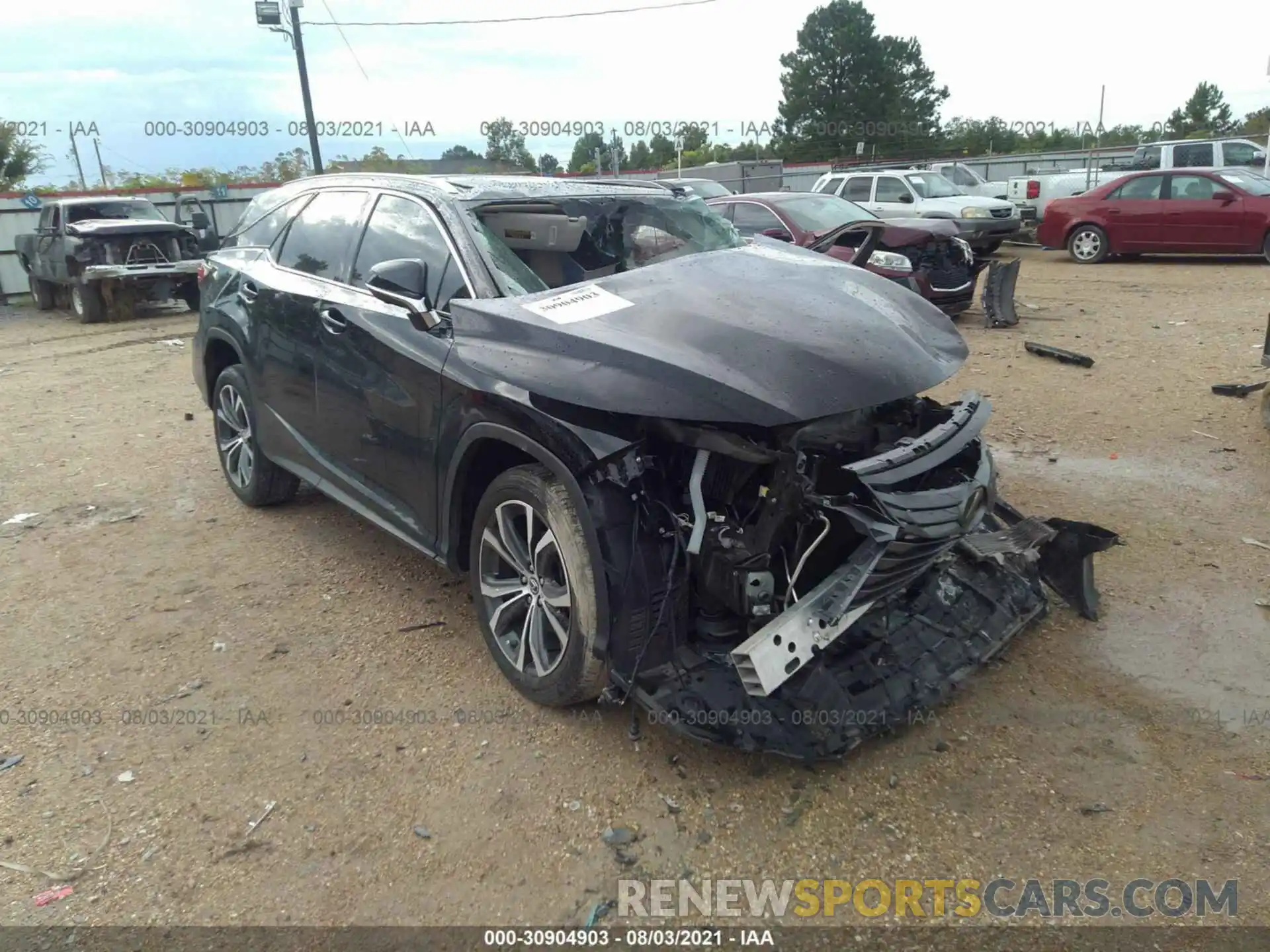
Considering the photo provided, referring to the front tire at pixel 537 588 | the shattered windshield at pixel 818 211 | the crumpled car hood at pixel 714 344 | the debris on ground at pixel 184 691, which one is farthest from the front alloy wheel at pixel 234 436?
the shattered windshield at pixel 818 211

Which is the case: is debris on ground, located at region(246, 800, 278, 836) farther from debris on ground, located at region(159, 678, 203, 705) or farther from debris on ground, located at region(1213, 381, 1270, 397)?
debris on ground, located at region(1213, 381, 1270, 397)

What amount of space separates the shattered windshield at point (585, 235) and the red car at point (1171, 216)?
12.7 meters

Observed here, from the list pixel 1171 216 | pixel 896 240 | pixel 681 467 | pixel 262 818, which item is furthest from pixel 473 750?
pixel 1171 216

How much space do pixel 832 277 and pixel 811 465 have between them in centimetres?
105

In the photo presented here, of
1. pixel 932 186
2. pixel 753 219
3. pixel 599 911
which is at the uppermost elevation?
pixel 932 186

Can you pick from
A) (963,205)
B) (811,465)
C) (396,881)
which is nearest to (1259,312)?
(963,205)

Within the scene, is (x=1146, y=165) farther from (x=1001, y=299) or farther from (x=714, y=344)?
(x=714, y=344)

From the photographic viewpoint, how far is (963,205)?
15.2 metres

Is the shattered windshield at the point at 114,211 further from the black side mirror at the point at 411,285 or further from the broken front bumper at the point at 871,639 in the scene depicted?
the broken front bumper at the point at 871,639

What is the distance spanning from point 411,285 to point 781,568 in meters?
1.71

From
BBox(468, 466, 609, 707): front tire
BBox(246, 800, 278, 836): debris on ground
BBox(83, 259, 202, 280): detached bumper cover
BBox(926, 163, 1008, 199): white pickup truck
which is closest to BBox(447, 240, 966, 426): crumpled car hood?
BBox(468, 466, 609, 707): front tire

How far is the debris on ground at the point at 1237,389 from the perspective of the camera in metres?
6.60

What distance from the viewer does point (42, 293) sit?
50.9 ft

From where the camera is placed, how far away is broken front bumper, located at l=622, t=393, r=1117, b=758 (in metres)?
2.73
